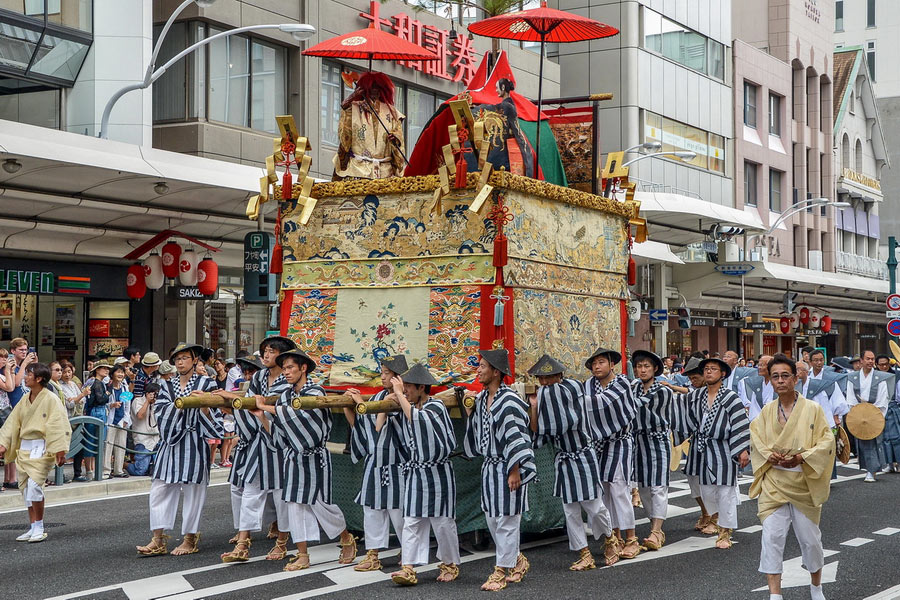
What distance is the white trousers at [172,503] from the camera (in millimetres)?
9102

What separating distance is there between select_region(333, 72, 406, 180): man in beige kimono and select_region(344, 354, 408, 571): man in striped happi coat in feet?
9.21

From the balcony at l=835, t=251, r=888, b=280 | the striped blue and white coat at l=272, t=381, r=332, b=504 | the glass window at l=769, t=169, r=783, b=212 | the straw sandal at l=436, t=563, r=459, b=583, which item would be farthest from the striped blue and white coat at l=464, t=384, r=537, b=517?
the balcony at l=835, t=251, r=888, b=280

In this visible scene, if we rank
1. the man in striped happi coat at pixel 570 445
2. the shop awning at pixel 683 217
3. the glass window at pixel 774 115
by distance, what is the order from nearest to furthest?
the man in striped happi coat at pixel 570 445
the shop awning at pixel 683 217
the glass window at pixel 774 115

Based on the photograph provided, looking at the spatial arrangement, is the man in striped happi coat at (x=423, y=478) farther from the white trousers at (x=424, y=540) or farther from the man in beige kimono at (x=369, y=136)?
the man in beige kimono at (x=369, y=136)

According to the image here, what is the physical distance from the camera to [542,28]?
10.9 meters

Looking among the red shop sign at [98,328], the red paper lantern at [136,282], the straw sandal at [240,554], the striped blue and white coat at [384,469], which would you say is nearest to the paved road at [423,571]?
the straw sandal at [240,554]

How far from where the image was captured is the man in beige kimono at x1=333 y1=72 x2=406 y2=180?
Answer: 1080 centimetres

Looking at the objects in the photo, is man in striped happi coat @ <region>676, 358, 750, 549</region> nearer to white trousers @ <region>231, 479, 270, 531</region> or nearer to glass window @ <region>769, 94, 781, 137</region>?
white trousers @ <region>231, 479, 270, 531</region>

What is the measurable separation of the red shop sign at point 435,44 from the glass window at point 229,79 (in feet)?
11.0

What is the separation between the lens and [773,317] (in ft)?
136

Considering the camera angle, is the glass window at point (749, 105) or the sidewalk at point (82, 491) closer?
the sidewalk at point (82, 491)

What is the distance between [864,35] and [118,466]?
176 ft

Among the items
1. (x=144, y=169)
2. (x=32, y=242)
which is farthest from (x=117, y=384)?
(x=32, y=242)

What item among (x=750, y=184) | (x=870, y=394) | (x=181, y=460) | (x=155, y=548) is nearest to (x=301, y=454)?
(x=181, y=460)
